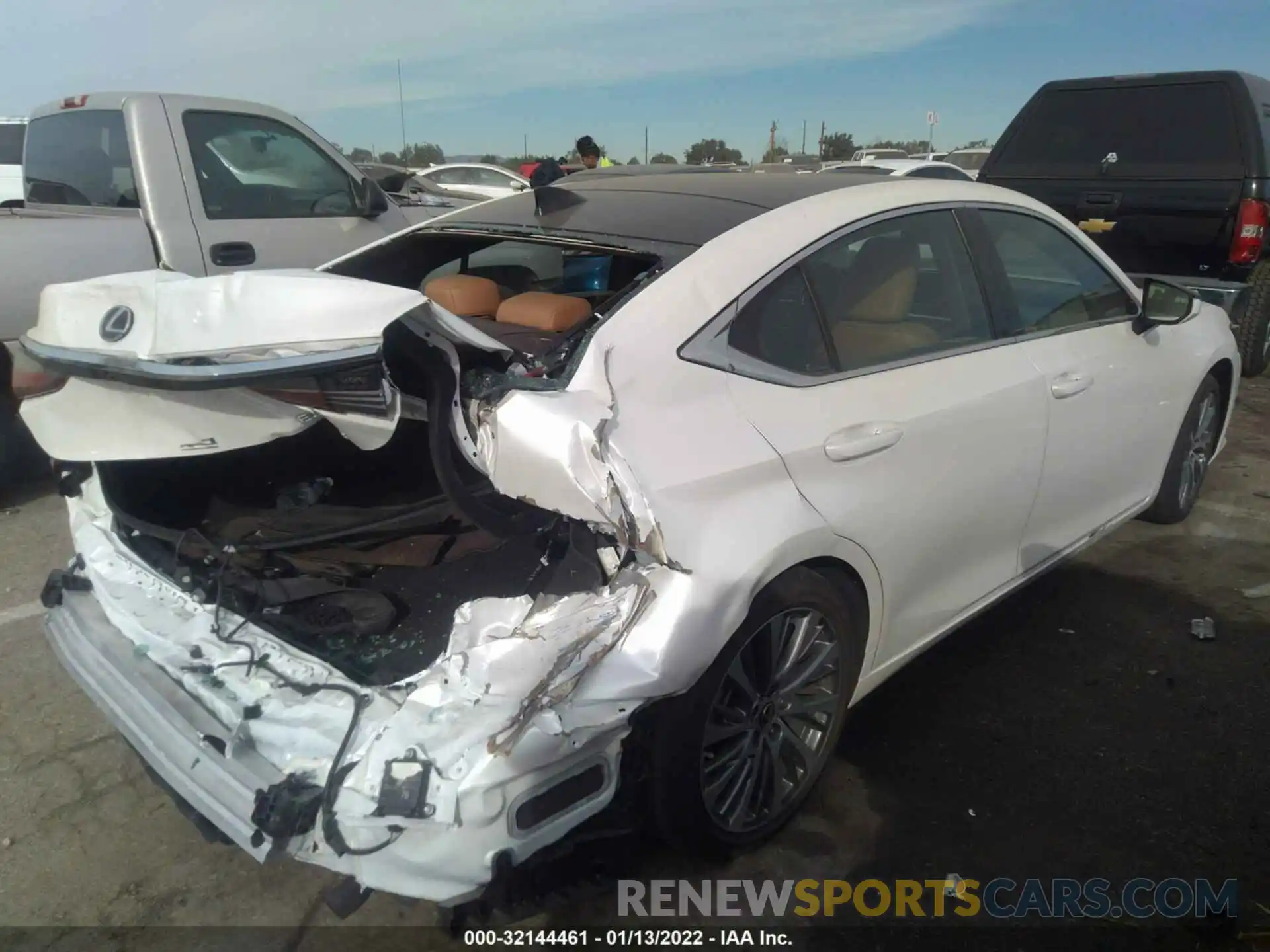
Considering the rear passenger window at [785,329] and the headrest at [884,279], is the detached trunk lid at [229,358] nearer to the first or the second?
the rear passenger window at [785,329]

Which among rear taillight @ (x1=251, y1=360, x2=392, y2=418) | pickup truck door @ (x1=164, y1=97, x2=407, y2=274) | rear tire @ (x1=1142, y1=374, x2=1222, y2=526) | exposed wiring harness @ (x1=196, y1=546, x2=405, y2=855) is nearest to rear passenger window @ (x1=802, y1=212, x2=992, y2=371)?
rear taillight @ (x1=251, y1=360, x2=392, y2=418)

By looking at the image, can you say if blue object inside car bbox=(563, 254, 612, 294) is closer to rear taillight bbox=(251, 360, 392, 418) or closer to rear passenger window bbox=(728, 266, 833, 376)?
rear passenger window bbox=(728, 266, 833, 376)

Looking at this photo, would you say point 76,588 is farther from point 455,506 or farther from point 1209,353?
point 1209,353

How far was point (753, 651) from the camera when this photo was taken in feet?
7.60

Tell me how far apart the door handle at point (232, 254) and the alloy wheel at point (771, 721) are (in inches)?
152

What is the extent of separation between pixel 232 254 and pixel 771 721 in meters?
3.91

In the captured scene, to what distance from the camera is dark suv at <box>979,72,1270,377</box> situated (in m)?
6.65

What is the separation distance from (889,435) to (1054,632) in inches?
67.1

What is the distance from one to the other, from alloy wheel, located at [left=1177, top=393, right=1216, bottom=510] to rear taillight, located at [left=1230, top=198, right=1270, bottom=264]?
2655 mm

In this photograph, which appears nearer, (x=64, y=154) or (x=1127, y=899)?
(x=1127, y=899)

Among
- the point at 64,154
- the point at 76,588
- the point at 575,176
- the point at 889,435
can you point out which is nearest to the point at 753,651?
the point at 889,435

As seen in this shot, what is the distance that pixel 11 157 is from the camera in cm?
981

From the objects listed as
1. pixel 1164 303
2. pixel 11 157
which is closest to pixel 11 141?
pixel 11 157

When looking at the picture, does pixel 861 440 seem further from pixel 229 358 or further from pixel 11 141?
pixel 11 141
